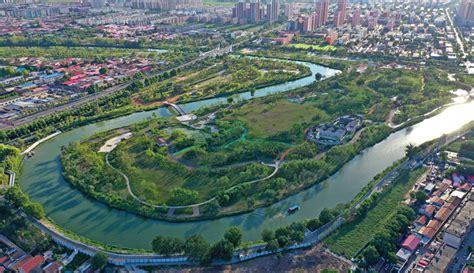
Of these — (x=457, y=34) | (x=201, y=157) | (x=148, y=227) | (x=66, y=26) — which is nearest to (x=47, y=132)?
(x=201, y=157)

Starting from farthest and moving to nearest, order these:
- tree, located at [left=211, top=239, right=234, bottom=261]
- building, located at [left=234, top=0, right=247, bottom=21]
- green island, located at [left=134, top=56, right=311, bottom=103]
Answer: building, located at [left=234, top=0, right=247, bottom=21] < green island, located at [left=134, top=56, right=311, bottom=103] < tree, located at [left=211, top=239, right=234, bottom=261]

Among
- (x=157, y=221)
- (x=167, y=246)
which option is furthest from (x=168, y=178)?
(x=167, y=246)

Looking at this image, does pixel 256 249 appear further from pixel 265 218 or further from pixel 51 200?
pixel 51 200

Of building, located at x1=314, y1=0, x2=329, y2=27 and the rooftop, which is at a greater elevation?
building, located at x1=314, y1=0, x2=329, y2=27

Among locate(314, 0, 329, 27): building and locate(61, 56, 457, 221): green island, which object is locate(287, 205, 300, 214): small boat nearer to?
locate(61, 56, 457, 221): green island

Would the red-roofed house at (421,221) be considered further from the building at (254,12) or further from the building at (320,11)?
the building at (254,12)

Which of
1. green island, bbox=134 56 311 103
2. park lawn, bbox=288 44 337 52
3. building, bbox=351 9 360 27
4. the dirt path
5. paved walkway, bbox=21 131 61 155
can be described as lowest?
the dirt path

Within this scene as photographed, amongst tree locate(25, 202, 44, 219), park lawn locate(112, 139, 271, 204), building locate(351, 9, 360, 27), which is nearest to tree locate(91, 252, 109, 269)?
park lawn locate(112, 139, 271, 204)

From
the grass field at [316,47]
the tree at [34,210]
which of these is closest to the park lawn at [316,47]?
the grass field at [316,47]
